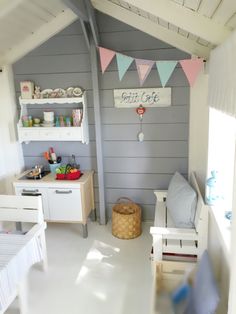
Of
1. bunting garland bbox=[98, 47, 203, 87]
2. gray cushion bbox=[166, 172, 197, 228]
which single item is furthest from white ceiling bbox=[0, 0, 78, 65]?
gray cushion bbox=[166, 172, 197, 228]

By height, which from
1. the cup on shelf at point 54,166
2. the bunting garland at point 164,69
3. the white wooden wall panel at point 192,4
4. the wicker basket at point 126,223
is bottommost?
the wicker basket at point 126,223

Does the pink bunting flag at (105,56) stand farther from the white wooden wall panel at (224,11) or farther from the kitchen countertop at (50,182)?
the white wooden wall panel at (224,11)

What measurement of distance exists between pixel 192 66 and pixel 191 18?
782 mm

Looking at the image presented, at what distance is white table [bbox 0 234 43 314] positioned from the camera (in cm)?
158

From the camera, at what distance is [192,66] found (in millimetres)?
2467

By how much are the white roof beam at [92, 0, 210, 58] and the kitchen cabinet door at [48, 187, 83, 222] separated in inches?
66.9

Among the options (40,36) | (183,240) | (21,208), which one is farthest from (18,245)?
(40,36)

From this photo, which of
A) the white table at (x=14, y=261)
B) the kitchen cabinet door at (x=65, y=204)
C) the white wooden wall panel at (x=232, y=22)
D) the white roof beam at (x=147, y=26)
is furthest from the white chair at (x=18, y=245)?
the white roof beam at (x=147, y=26)

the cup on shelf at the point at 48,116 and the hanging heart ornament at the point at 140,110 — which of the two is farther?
the cup on shelf at the point at 48,116

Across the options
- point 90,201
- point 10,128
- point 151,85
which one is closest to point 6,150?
point 10,128

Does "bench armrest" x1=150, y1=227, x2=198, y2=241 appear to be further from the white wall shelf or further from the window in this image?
the white wall shelf

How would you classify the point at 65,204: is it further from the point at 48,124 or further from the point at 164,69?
the point at 164,69

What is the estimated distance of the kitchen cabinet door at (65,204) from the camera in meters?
2.90

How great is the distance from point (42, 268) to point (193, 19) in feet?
7.47
